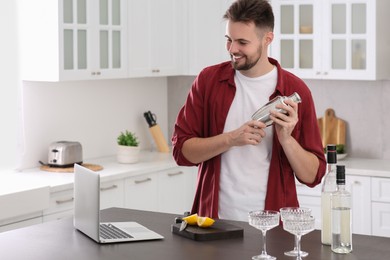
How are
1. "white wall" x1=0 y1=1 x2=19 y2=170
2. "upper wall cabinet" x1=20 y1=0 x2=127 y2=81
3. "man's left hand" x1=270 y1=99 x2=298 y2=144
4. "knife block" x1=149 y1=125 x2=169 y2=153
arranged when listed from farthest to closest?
1. "knife block" x1=149 y1=125 x2=169 y2=153
2. "white wall" x1=0 y1=1 x2=19 y2=170
3. "upper wall cabinet" x1=20 y1=0 x2=127 y2=81
4. "man's left hand" x1=270 y1=99 x2=298 y2=144

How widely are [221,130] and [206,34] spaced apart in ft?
8.62

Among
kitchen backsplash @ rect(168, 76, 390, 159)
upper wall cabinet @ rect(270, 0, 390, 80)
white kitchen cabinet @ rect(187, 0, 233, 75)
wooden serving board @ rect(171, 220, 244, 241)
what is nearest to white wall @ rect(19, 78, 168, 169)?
Result: white kitchen cabinet @ rect(187, 0, 233, 75)

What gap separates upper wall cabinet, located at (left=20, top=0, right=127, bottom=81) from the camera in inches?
196

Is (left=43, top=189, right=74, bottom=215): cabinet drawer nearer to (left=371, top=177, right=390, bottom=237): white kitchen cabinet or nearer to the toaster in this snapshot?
the toaster

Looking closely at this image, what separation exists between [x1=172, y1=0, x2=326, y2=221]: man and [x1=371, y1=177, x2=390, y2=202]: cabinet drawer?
1842mm

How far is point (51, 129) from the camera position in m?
5.44

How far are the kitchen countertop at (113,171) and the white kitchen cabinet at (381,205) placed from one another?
52 millimetres

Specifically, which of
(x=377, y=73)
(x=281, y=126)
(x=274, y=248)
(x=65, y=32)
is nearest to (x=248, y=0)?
(x=281, y=126)

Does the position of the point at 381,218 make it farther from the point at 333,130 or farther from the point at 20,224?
the point at 20,224

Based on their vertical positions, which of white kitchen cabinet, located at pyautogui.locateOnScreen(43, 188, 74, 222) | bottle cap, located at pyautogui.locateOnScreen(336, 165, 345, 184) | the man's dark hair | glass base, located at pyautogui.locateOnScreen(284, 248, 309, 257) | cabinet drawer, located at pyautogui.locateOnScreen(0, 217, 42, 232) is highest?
the man's dark hair

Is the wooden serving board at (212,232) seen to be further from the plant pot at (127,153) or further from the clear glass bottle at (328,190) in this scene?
the plant pot at (127,153)

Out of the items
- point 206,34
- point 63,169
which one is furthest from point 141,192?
point 206,34

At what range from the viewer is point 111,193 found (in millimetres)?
5125

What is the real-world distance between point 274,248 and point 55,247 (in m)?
0.76
